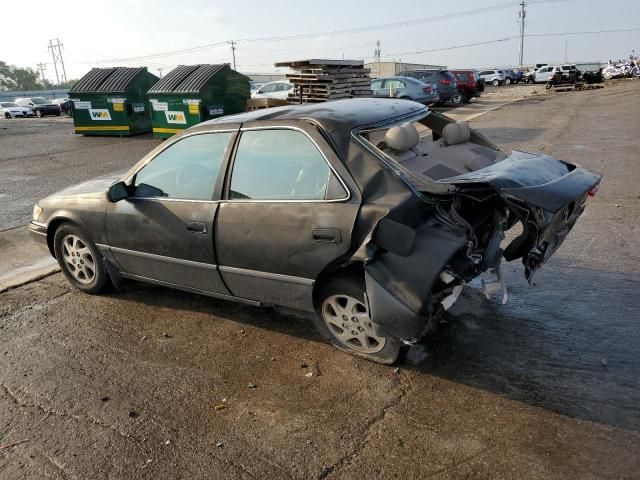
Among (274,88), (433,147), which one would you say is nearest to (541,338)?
(433,147)

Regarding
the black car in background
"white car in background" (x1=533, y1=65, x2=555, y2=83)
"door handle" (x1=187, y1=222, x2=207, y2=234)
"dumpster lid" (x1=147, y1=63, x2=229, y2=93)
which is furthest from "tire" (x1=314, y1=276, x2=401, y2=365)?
"white car in background" (x1=533, y1=65, x2=555, y2=83)

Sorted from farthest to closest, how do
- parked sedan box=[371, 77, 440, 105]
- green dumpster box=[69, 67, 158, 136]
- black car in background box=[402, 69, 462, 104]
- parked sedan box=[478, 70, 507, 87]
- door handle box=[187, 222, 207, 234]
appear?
parked sedan box=[478, 70, 507, 87] → black car in background box=[402, 69, 462, 104] → parked sedan box=[371, 77, 440, 105] → green dumpster box=[69, 67, 158, 136] → door handle box=[187, 222, 207, 234]

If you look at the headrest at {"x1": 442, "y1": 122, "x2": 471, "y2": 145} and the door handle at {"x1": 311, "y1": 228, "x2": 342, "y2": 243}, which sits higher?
the headrest at {"x1": 442, "y1": 122, "x2": 471, "y2": 145}

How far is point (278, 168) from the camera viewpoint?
11.8 ft

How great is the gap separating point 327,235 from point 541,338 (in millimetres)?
1707

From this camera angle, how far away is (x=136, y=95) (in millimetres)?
17625

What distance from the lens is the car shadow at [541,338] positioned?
3.02m

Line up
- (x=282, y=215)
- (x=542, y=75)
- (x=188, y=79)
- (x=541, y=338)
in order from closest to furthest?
(x=282, y=215) → (x=541, y=338) → (x=188, y=79) → (x=542, y=75)

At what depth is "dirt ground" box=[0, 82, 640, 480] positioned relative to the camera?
262 cm

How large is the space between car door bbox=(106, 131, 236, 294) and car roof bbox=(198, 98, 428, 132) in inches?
11.8

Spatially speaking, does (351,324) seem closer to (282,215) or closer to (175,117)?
(282,215)

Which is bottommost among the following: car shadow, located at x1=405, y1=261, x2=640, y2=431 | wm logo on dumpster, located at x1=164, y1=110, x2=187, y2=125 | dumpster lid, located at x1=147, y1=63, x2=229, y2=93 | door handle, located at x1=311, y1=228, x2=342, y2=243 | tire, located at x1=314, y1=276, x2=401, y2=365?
car shadow, located at x1=405, y1=261, x2=640, y2=431

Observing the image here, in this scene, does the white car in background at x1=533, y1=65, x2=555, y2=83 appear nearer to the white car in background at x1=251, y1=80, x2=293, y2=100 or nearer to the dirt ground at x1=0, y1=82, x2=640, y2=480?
the white car in background at x1=251, y1=80, x2=293, y2=100

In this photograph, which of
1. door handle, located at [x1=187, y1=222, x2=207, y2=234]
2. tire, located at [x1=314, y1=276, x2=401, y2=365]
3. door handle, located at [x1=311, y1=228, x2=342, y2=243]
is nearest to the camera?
door handle, located at [x1=311, y1=228, x2=342, y2=243]
